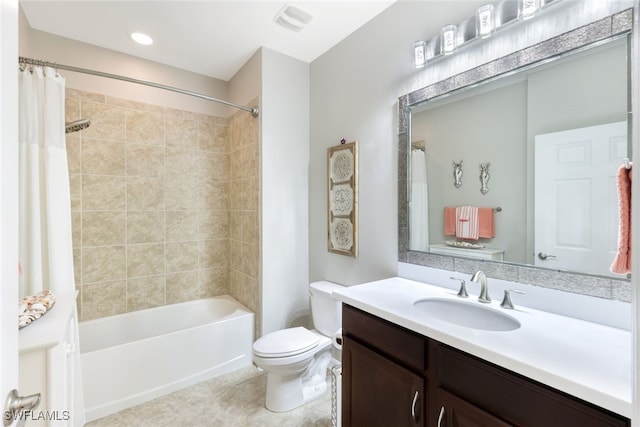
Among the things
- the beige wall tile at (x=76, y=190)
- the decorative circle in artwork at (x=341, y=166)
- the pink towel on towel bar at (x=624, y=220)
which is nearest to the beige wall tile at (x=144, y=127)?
the beige wall tile at (x=76, y=190)

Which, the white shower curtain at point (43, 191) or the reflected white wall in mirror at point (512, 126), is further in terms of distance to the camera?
the white shower curtain at point (43, 191)

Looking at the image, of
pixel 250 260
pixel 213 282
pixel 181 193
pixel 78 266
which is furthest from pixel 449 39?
pixel 78 266

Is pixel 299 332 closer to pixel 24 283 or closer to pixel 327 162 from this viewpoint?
pixel 327 162

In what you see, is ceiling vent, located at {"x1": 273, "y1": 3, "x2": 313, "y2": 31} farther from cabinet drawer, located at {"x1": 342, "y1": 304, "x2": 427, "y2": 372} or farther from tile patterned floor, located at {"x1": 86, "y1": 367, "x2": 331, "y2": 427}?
tile patterned floor, located at {"x1": 86, "y1": 367, "x2": 331, "y2": 427}

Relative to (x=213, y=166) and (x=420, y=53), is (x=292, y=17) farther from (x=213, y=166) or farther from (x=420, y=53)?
(x=213, y=166)

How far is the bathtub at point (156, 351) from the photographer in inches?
70.9

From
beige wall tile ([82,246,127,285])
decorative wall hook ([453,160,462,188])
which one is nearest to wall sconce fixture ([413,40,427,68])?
decorative wall hook ([453,160,462,188])

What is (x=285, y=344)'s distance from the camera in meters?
1.79

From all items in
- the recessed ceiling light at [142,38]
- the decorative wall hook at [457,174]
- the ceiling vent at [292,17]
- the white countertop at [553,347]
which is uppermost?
the recessed ceiling light at [142,38]

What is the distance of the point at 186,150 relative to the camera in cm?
272

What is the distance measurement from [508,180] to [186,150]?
8.67ft

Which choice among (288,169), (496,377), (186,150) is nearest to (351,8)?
(288,169)

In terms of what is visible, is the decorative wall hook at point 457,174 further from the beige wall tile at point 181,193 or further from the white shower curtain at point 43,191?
the beige wall tile at point 181,193

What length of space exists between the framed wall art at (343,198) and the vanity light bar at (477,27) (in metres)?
0.70
